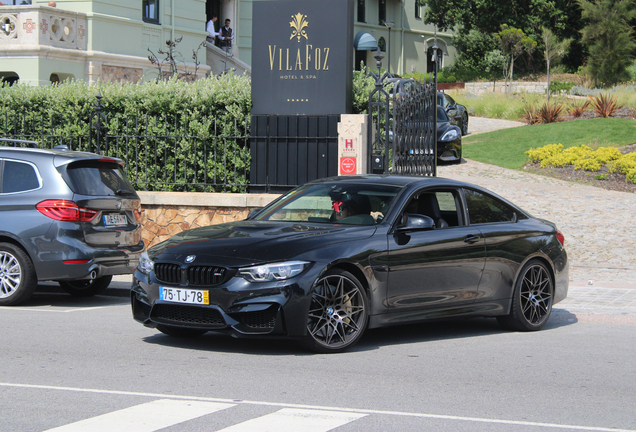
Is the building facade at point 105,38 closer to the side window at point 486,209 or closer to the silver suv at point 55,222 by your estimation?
the silver suv at point 55,222

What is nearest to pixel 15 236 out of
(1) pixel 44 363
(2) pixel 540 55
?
(1) pixel 44 363

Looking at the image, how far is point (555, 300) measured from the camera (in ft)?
28.6

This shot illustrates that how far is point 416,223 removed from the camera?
7.31 meters

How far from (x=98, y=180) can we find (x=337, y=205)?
3.49m

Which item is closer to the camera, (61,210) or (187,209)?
(61,210)

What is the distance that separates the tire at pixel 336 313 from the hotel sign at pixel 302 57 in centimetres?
615

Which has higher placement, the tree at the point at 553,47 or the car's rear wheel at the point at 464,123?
the tree at the point at 553,47

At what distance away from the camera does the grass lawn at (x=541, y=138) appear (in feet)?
77.0

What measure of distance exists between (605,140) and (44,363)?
20.7 m

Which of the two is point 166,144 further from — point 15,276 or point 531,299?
point 531,299

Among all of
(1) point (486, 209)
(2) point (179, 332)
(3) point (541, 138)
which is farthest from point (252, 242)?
(3) point (541, 138)

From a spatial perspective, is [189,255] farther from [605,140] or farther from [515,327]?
[605,140]

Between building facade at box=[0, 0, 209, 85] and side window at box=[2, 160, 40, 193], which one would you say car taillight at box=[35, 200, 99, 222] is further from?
building facade at box=[0, 0, 209, 85]

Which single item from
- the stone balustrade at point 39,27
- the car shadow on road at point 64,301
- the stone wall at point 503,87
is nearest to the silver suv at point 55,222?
the car shadow on road at point 64,301
